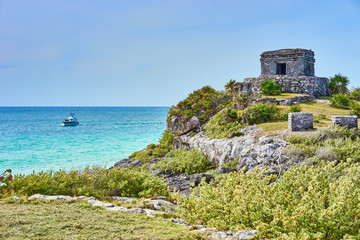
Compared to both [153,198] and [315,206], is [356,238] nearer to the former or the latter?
[315,206]

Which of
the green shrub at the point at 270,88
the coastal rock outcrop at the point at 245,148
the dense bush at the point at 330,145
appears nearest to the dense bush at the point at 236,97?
the green shrub at the point at 270,88

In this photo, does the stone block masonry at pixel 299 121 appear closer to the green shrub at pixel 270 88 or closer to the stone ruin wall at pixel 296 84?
the green shrub at pixel 270 88

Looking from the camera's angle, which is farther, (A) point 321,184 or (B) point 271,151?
(B) point 271,151

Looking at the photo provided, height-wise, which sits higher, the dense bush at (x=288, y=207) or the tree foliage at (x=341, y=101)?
the tree foliage at (x=341, y=101)

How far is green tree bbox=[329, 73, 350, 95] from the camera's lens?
29844mm

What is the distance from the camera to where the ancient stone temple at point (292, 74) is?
2706 cm

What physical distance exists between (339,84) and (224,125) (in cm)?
1873

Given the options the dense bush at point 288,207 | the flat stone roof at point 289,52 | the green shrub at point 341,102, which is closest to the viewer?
the dense bush at point 288,207

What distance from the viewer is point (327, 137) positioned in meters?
13.2

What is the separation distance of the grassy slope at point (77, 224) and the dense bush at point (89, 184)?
166 cm

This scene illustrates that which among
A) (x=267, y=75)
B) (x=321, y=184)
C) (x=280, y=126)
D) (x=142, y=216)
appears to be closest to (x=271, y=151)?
(x=280, y=126)

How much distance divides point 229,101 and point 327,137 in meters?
11.2

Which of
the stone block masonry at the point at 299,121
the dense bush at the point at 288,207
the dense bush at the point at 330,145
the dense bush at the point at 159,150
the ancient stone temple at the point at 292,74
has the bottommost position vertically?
the dense bush at the point at 159,150

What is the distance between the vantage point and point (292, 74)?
2816 centimetres
